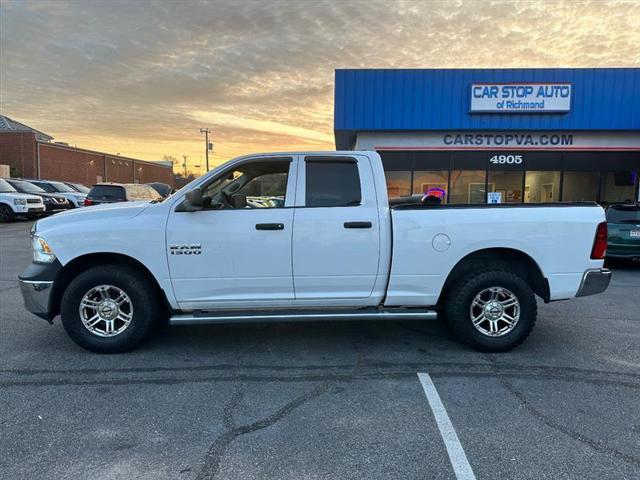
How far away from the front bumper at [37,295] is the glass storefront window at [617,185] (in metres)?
18.9

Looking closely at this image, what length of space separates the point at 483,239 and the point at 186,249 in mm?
2902

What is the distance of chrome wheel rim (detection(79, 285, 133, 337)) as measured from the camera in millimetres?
4500

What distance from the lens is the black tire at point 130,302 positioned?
445 centimetres

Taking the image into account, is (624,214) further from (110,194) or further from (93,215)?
(110,194)

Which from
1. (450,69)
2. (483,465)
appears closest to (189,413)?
(483,465)

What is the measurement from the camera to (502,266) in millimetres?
4812

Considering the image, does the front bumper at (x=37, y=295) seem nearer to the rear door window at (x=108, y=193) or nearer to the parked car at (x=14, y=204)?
the rear door window at (x=108, y=193)

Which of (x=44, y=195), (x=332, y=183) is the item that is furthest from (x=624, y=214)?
(x=44, y=195)

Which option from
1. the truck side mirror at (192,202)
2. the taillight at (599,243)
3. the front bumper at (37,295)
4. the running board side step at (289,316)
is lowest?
the running board side step at (289,316)

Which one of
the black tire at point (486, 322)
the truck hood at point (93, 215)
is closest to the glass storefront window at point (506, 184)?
the black tire at point (486, 322)

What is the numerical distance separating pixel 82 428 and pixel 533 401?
3.37 m

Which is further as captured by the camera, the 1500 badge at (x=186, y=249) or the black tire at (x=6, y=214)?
the black tire at (x=6, y=214)

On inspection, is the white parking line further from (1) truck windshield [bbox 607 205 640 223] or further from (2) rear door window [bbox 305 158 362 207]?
(1) truck windshield [bbox 607 205 640 223]

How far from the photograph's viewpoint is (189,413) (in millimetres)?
3422
